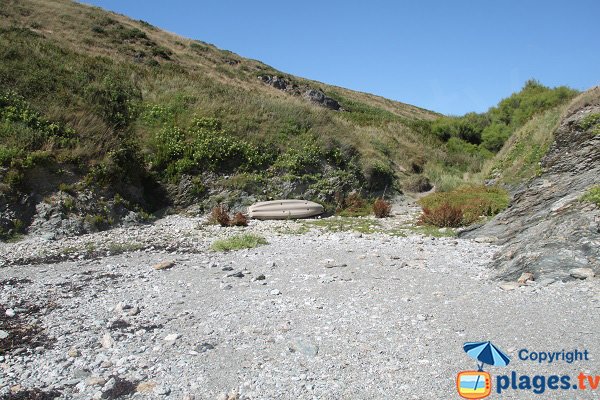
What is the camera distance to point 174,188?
1770 cm

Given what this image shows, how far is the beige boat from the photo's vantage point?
1689 cm

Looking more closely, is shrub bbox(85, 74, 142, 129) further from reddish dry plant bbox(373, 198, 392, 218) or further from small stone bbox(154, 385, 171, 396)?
small stone bbox(154, 385, 171, 396)

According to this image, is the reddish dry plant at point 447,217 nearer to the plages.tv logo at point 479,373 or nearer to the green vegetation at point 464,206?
the green vegetation at point 464,206

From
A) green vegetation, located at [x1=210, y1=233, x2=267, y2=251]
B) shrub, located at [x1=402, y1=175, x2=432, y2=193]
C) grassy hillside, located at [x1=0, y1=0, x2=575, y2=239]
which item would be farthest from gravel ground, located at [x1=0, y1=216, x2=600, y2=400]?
shrub, located at [x1=402, y1=175, x2=432, y2=193]

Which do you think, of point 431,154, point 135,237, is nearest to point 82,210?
point 135,237

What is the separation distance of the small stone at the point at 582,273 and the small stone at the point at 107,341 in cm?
666

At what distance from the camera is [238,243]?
38.7 ft

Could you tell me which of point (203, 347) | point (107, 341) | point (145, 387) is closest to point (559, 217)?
point (203, 347)

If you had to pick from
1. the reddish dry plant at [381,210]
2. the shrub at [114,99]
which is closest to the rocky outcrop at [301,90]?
the shrub at [114,99]

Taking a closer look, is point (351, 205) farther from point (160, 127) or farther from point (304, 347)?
point (304, 347)

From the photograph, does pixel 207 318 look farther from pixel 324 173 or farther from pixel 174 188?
pixel 324 173

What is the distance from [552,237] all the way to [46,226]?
12590 mm

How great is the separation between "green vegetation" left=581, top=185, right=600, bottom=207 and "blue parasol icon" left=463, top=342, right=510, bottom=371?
16.7 feet

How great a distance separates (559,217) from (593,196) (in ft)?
2.33
